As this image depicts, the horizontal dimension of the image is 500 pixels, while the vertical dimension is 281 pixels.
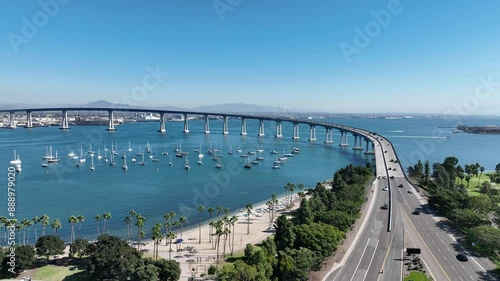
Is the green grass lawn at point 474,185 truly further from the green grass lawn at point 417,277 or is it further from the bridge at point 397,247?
the green grass lawn at point 417,277

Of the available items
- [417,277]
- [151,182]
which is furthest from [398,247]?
[151,182]

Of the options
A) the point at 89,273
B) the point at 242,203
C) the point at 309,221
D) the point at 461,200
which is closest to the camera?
the point at 89,273

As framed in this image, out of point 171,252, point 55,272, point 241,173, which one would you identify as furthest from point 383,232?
point 241,173

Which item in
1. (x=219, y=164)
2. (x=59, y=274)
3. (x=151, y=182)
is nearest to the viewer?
(x=59, y=274)

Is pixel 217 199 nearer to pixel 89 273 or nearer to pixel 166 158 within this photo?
pixel 89 273

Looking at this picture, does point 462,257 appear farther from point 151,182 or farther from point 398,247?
point 151,182

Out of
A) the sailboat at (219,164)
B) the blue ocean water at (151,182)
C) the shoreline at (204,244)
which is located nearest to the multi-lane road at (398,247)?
the shoreline at (204,244)
